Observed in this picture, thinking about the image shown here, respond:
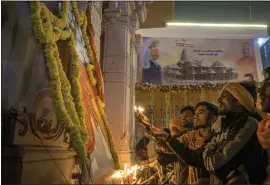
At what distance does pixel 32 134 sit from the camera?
50.6 inches

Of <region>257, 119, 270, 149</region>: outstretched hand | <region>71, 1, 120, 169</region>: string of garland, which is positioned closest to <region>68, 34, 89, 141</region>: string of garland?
<region>71, 1, 120, 169</region>: string of garland

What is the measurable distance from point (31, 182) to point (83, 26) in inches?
57.8

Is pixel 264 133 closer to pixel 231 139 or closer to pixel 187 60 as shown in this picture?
pixel 231 139

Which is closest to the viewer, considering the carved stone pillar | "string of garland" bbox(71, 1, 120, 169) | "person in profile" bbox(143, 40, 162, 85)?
"string of garland" bbox(71, 1, 120, 169)

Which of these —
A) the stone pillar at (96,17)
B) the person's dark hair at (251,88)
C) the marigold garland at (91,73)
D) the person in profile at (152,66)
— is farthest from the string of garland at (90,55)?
the person in profile at (152,66)

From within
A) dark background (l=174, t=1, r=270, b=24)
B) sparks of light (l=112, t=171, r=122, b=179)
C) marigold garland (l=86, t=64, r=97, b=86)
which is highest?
dark background (l=174, t=1, r=270, b=24)

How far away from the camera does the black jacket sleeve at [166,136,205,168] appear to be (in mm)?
1825

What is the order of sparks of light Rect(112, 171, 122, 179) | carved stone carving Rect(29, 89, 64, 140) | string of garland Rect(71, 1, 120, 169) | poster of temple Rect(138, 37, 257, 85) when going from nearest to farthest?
carved stone carving Rect(29, 89, 64, 140) < string of garland Rect(71, 1, 120, 169) < sparks of light Rect(112, 171, 122, 179) < poster of temple Rect(138, 37, 257, 85)

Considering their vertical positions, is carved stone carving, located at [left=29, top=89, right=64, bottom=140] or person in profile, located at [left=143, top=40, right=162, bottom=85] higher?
person in profile, located at [left=143, top=40, right=162, bottom=85]

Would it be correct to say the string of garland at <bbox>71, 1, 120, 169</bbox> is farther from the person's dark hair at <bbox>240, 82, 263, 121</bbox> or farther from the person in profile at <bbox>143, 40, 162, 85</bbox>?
the person in profile at <bbox>143, 40, 162, 85</bbox>

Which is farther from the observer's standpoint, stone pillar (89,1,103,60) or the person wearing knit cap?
stone pillar (89,1,103,60)

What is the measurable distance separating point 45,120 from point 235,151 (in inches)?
50.6

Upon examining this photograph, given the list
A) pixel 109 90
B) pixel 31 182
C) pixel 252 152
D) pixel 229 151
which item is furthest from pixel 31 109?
pixel 109 90

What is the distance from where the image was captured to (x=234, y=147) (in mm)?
1711
